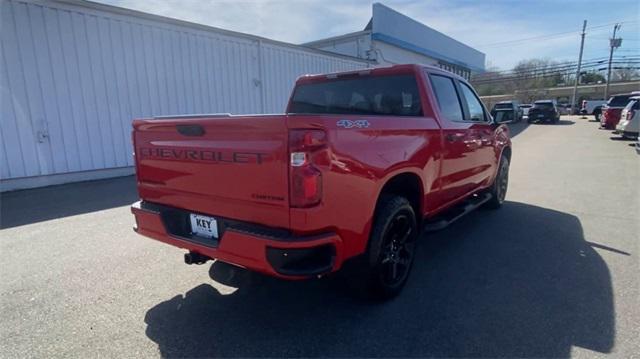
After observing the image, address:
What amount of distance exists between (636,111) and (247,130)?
1772 cm

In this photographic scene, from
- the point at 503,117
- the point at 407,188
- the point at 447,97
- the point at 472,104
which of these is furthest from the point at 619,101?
the point at 407,188

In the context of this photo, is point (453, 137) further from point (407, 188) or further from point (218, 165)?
point (218, 165)

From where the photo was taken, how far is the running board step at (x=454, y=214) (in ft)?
12.1

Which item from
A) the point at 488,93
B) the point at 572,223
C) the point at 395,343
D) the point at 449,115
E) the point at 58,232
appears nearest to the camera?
the point at 395,343

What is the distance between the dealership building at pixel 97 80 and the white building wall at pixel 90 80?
0.02 metres

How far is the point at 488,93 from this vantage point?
69.2 m

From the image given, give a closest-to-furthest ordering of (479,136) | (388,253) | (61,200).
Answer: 1. (388,253)
2. (479,136)
3. (61,200)

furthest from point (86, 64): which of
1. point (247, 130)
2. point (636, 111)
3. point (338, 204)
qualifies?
point (636, 111)

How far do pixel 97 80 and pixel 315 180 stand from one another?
8163 millimetres

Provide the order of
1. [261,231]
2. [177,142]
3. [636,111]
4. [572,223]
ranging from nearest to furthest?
[261,231] → [177,142] → [572,223] → [636,111]

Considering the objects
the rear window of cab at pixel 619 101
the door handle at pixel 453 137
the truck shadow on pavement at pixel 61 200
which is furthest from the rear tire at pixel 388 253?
the rear window of cab at pixel 619 101

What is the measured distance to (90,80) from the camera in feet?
26.8

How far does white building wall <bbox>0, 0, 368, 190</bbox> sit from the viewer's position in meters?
7.22

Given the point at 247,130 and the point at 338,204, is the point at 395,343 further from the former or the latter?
the point at 247,130
